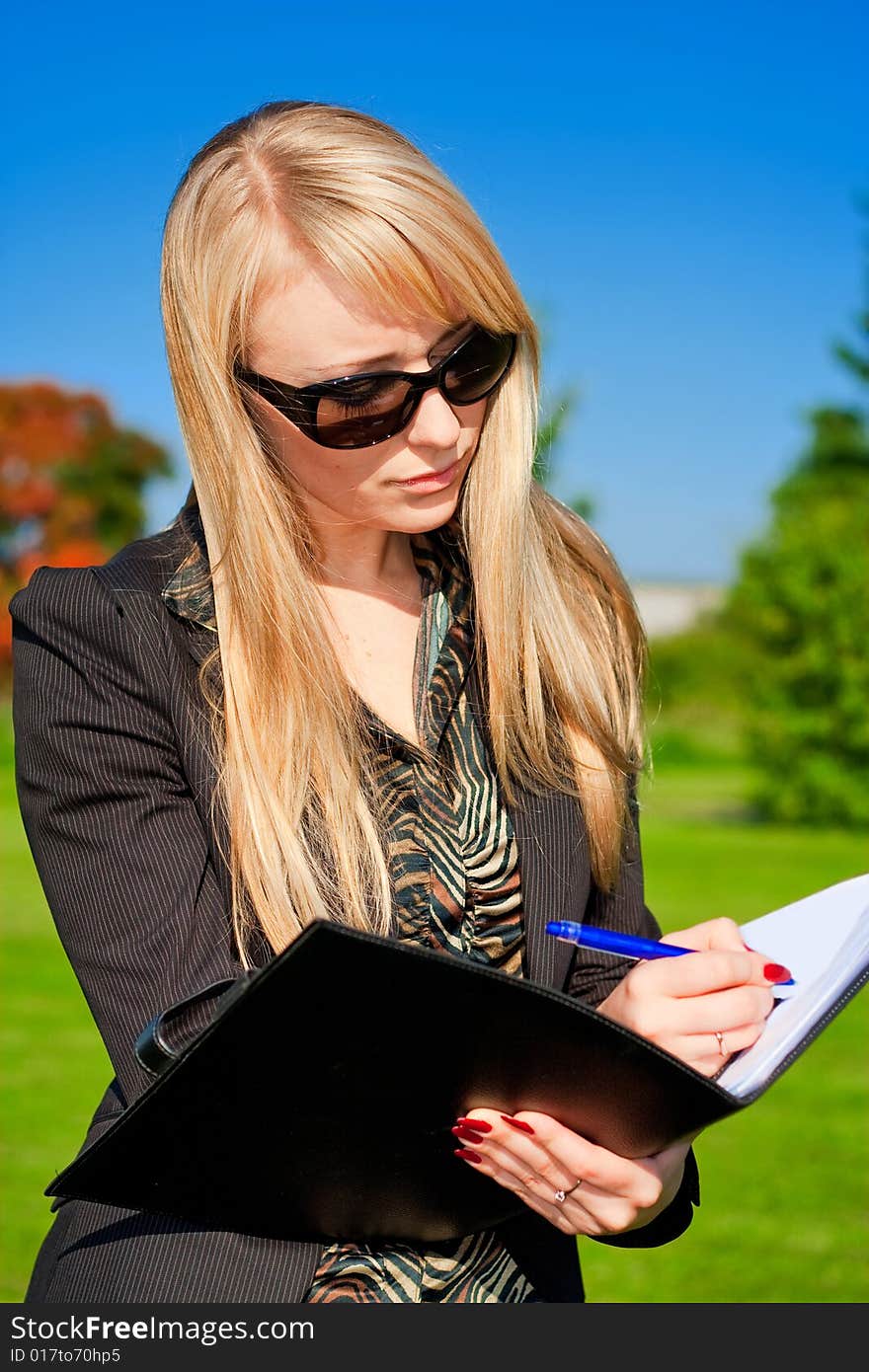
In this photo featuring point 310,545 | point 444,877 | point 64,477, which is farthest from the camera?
point 64,477

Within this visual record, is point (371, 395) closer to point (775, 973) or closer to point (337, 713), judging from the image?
point (337, 713)

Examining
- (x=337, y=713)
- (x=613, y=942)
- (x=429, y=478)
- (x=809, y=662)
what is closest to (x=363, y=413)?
(x=429, y=478)

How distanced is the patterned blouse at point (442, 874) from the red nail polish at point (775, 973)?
0.29m

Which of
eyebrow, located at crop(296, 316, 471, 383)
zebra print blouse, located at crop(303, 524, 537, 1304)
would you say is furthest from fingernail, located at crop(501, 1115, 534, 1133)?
eyebrow, located at crop(296, 316, 471, 383)

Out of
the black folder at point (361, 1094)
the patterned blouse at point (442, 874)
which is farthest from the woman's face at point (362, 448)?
the black folder at point (361, 1094)

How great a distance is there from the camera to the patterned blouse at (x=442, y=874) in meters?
1.58

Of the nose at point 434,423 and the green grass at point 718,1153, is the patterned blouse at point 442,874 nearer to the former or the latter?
the nose at point 434,423

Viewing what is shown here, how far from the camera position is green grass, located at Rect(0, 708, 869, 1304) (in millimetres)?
4801

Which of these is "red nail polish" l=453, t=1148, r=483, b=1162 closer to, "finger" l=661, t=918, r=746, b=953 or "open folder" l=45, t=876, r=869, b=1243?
"open folder" l=45, t=876, r=869, b=1243

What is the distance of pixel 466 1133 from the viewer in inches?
56.4

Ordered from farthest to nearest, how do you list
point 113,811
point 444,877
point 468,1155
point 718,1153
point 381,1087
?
1. point 718,1153
2. point 444,877
3. point 113,811
4. point 468,1155
5. point 381,1087

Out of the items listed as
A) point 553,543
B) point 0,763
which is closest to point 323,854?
point 553,543

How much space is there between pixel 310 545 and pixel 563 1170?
92 cm

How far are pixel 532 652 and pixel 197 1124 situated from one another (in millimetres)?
861
